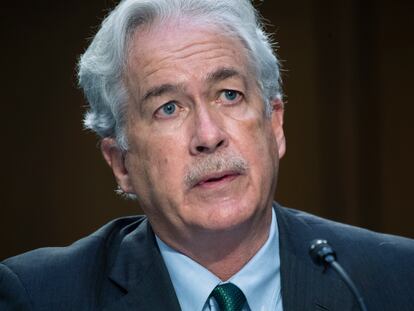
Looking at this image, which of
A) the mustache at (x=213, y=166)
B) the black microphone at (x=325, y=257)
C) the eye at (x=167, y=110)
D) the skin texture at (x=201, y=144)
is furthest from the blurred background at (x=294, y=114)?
the black microphone at (x=325, y=257)

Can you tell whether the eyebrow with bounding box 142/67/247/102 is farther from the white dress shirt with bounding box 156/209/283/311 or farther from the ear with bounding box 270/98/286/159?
the white dress shirt with bounding box 156/209/283/311

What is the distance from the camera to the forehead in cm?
232

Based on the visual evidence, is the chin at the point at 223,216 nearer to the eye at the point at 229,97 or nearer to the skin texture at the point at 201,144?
the skin texture at the point at 201,144

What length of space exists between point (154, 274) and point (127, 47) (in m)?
0.68

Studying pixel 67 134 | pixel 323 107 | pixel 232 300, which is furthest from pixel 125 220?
pixel 323 107

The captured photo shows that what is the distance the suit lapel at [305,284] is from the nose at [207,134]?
446 mm

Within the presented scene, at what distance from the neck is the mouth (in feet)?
0.52

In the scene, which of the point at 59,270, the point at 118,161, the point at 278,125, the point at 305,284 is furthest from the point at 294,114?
the point at 59,270

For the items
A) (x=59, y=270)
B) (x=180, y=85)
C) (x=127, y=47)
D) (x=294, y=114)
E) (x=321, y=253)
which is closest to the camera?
(x=321, y=253)

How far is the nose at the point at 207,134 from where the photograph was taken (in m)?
2.21

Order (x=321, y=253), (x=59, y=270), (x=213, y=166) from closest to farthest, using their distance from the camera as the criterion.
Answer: (x=321, y=253)
(x=213, y=166)
(x=59, y=270)

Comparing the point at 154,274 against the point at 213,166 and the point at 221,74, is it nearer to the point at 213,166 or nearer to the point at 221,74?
the point at 213,166

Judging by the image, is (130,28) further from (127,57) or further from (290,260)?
(290,260)

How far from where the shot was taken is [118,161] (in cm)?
258
